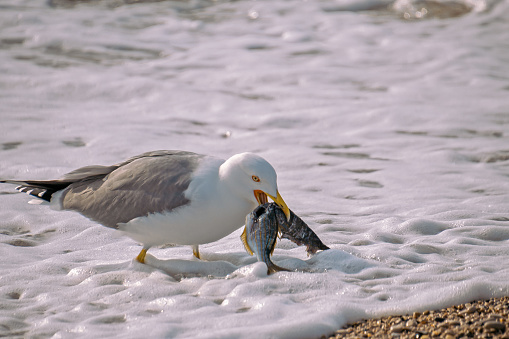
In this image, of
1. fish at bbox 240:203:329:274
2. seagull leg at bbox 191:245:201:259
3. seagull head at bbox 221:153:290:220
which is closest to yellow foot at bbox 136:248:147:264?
seagull leg at bbox 191:245:201:259

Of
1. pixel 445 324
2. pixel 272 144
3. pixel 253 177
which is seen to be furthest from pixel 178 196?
→ pixel 272 144

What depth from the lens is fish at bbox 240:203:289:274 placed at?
4.20 m

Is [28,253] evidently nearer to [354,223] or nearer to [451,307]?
[354,223]

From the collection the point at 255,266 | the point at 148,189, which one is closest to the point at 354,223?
the point at 255,266

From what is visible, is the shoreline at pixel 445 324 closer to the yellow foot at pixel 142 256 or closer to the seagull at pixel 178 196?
the seagull at pixel 178 196

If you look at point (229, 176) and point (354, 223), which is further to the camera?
point (354, 223)

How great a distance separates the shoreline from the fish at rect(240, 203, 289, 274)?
0.85 meters

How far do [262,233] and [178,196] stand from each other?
0.59 meters

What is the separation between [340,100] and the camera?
30.7 feet

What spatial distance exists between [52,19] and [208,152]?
22.6 feet

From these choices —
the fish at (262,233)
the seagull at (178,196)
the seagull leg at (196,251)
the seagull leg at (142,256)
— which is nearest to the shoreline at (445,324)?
the fish at (262,233)

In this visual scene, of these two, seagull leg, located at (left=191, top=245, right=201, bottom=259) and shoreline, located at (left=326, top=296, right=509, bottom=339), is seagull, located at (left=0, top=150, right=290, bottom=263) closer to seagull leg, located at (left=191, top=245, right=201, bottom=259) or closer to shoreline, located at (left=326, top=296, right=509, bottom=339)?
seagull leg, located at (left=191, top=245, right=201, bottom=259)

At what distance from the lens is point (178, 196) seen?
4301 millimetres

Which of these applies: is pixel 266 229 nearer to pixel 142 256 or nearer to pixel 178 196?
pixel 178 196
